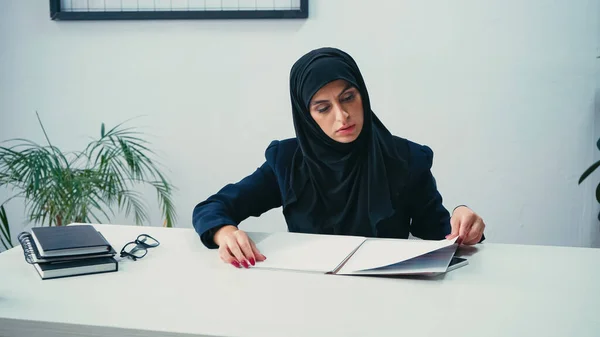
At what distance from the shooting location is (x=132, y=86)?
8.29 ft

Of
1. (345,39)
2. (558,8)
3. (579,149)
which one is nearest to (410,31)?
(345,39)

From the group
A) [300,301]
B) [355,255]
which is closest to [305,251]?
[355,255]

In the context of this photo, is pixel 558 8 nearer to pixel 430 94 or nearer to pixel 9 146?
pixel 430 94

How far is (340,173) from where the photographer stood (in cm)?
145

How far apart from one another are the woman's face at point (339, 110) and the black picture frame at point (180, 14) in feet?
3.48

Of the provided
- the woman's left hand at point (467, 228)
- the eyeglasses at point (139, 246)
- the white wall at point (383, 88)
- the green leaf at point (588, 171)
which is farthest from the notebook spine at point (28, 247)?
the green leaf at point (588, 171)

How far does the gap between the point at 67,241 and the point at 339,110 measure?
66cm

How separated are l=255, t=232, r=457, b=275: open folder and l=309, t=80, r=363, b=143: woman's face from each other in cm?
26

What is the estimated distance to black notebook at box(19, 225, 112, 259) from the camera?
40.7 inches

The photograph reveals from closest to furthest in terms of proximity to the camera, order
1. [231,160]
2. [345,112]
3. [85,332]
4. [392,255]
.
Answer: [85,332] → [392,255] → [345,112] → [231,160]

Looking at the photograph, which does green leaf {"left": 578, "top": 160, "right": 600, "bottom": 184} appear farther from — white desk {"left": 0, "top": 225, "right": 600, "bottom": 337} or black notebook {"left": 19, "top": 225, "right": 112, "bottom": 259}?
black notebook {"left": 19, "top": 225, "right": 112, "bottom": 259}

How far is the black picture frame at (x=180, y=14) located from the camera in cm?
235

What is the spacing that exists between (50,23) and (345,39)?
1308 millimetres

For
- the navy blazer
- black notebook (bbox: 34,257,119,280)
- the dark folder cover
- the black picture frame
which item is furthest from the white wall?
black notebook (bbox: 34,257,119,280)
